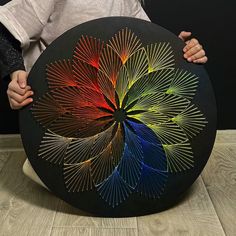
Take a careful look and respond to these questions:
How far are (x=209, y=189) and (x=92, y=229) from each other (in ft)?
1.26

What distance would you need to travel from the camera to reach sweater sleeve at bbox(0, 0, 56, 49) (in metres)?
1.26

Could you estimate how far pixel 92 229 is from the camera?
117 cm

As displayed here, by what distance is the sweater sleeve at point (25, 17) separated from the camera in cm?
126

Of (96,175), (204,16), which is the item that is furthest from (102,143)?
(204,16)

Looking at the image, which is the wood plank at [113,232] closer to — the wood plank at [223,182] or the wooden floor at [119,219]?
the wooden floor at [119,219]

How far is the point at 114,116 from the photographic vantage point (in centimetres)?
117

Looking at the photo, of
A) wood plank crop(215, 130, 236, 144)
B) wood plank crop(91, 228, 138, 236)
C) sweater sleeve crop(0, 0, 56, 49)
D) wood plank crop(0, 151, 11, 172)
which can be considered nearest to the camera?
wood plank crop(91, 228, 138, 236)

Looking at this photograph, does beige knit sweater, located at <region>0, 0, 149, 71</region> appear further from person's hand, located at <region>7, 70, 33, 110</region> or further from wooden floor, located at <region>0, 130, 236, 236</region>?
wooden floor, located at <region>0, 130, 236, 236</region>

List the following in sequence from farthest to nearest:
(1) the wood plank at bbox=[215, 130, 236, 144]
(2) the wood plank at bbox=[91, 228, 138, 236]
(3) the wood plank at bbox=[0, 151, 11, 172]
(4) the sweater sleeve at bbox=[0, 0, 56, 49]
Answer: (1) the wood plank at bbox=[215, 130, 236, 144], (3) the wood plank at bbox=[0, 151, 11, 172], (4) the sweater sleeve at bbox=[0, 0, 56, 49], (2) the wood plank at bbox=[91, 228, 138, 236]

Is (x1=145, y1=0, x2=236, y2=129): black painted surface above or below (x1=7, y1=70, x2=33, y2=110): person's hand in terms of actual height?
below

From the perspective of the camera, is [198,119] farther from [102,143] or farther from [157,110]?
[102,143]

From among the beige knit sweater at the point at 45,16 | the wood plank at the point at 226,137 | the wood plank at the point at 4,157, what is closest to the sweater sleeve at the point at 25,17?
the beige knit sweater at the point at 45,16

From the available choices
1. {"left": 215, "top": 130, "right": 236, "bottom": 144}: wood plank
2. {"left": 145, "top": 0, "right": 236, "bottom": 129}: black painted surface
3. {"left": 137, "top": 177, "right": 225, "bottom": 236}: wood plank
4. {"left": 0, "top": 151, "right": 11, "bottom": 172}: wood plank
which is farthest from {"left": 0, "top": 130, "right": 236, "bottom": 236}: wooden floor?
{"left": 145, "top": 0, "right": 236, "bottom": 129}: black painted surface

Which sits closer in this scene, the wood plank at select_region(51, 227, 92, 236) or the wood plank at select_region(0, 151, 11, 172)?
the wood plank at select_region(51, 227, 92, 236)
